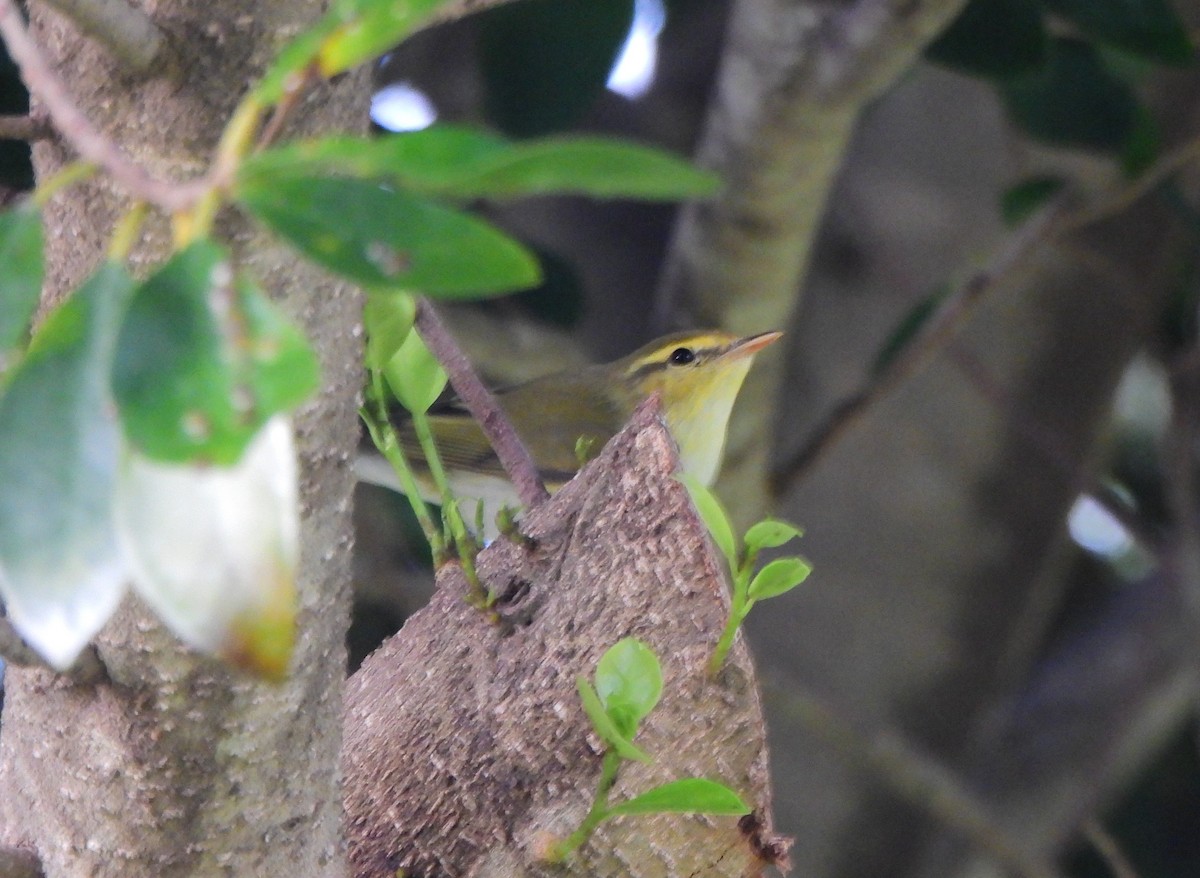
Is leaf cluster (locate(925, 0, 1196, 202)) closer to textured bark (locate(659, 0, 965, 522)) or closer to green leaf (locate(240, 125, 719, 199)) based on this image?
textured bark (locate(659, 0, 965, 522))

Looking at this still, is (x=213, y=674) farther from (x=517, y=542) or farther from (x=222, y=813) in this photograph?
(x=517, y=542)

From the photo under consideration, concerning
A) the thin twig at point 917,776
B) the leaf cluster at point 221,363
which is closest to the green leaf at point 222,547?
the leaf cluster at point 221,363

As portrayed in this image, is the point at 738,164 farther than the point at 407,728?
Yes

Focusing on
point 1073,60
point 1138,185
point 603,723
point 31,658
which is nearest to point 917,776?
point 1138,185

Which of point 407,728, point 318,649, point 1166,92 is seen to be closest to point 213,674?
point 318,649

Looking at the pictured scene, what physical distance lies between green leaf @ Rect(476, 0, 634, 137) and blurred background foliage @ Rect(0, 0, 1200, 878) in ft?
1.67

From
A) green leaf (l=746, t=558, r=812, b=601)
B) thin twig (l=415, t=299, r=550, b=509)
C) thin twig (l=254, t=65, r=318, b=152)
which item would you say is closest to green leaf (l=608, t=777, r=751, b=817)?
green leaf (l=746, t=558, r=812, b=601)

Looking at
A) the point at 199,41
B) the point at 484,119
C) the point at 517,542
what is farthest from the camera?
the point at 484,119

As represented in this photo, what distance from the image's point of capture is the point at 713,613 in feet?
2.51

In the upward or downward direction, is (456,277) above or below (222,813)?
above

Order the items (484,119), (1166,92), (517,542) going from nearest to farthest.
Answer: (517,542), (484,119), (1166,92)

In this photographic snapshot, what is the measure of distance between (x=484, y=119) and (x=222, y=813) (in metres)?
1.35

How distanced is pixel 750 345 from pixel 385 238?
60.4 inches

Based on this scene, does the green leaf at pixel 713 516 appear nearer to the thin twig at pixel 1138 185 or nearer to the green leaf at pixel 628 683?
the green leaf at pixel 628 683
